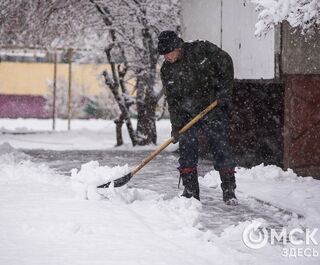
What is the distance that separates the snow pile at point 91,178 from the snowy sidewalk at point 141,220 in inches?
2.0

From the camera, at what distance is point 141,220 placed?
4664mm

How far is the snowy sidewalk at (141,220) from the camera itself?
3.72m

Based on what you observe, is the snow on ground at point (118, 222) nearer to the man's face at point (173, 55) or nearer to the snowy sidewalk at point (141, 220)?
the snowy sidewalk at point (141, 220)

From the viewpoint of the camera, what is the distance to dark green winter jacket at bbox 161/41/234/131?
550 cm

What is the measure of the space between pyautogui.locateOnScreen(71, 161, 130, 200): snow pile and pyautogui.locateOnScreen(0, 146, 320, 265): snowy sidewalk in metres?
0.05

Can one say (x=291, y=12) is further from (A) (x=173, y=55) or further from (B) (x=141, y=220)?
(B) (x=141, y=220)

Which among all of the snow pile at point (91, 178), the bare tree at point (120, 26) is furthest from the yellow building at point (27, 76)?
the snow pile at point (91, 178)

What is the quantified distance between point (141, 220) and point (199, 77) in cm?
168

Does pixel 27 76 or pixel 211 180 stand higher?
pixel 27 76

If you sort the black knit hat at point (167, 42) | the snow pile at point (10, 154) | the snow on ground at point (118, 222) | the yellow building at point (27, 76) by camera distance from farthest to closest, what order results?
the yellow building at point (27, 76)
the snow pile at point (10, 154)
the black knit hat at point (167, 42)
the snow on ground at point (118, 222)

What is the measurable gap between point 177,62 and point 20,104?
101 ft

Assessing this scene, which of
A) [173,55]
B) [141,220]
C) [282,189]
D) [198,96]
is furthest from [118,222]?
[282,189]

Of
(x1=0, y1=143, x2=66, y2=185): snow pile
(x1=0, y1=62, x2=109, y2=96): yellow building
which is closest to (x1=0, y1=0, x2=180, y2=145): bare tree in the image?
(x1=0, y1=143, x2=66, y2=185): snow pile

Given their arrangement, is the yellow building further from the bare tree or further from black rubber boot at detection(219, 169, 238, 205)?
black rubber boot at detection(219, 169, 238, 205)
